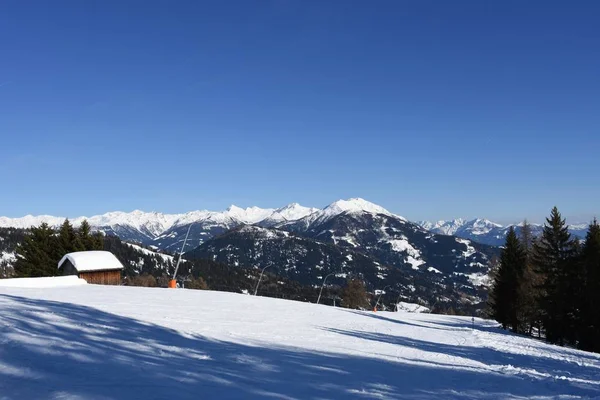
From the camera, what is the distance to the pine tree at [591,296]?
Answer: 3469 cm

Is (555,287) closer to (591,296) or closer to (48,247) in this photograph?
(591,296)

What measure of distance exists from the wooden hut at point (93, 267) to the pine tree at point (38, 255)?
630 inches

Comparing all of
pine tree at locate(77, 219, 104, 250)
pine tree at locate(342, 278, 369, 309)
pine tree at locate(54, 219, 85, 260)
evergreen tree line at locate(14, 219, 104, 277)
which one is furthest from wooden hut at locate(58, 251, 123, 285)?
pine tree at locate(342, 278, 369, 309)

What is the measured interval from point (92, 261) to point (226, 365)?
1782 inches

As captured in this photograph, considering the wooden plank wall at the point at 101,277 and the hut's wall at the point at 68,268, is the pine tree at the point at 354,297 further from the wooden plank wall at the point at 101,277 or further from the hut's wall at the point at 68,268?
the hut's wall at the point at 68,268

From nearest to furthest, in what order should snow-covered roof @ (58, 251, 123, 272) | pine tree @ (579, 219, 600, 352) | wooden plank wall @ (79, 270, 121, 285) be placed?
1. pine tree @ (579, 219, 600, 352)
2. snow-covered roof @ (58, 251, 123, 272)
3. wooden plank wall @ (79, 270, 121, 285)

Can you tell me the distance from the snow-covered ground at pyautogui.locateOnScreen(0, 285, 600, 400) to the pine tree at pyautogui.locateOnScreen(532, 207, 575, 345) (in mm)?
24156

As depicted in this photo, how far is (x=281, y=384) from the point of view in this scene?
877cm

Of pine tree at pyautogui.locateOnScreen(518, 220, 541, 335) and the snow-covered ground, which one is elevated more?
pine tree at pyautogui.locateOnScreen(518, 220, 541, 335)

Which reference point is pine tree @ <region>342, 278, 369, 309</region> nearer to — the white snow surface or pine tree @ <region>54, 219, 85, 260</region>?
pine tree @ <region>54, 219, 85, 260</region>

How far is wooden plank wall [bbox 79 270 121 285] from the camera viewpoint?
48513 millimetres

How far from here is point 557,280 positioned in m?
39.6

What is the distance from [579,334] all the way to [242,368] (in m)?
37.6

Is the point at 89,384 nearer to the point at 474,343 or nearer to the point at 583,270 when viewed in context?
the point at 474,343
